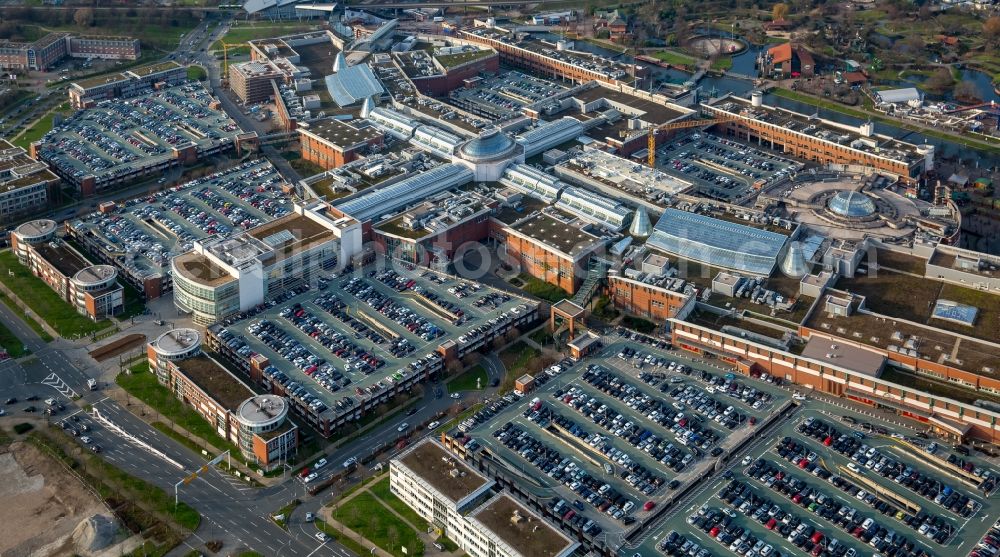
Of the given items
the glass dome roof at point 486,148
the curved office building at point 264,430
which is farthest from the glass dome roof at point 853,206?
the curved office building at point 264,430

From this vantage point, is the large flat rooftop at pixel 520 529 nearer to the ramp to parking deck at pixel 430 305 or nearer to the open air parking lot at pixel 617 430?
the open air parking lot at pixel 617 430

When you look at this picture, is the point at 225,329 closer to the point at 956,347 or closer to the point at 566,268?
the point at 566,268

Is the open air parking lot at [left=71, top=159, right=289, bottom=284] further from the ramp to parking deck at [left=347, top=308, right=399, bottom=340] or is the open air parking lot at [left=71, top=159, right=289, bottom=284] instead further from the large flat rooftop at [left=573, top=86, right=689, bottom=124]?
the large flat rooftop at [left=573, top=86, right=689, bottom=124]

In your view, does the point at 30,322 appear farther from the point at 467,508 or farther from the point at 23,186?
the point at 467,508

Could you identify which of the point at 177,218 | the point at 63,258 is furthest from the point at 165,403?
the point at 177,218

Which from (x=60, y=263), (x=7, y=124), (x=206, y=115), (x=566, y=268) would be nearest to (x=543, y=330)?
(x=566, y=268)

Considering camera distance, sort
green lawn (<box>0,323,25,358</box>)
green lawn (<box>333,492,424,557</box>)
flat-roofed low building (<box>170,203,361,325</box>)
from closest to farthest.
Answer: green lawn (<box>333,492,424,557</box>)
green lawn (<box>0,323,25,358</box>)
flat-roofed low building (<box>170,203,361,325</box>)

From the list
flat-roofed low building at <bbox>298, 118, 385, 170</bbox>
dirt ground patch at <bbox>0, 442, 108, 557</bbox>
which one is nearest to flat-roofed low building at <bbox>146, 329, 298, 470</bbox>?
dirt ground patch at <bbox>0, 442, 108, 557</bbox>
